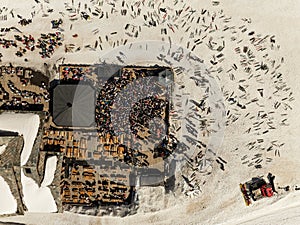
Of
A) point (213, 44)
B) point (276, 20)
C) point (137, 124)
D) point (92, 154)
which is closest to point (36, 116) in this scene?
point (92, 154)

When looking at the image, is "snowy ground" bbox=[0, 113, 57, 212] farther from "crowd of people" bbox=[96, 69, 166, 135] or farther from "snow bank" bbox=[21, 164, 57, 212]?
"crowd of people" bbox=[96, 69, 166, 135]

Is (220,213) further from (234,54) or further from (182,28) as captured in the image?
(182,28)

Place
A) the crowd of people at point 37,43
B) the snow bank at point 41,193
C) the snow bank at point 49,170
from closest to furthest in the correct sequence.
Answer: the snow bank at point 41,193 → the snow bank at point 49,170 → the crowd of people at point 37,43

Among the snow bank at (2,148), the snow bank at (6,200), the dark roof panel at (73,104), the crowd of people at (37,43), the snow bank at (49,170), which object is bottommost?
the snow bank at (6,200)

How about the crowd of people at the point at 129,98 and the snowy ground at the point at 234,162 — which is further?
the crowd of people at the point at 129,98

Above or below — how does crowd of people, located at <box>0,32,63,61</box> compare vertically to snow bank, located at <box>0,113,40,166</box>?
above

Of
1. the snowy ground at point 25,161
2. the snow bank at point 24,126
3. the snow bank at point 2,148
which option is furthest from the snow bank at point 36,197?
the snow bank at point 2,148

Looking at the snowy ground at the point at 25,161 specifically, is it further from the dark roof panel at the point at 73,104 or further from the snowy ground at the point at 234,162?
the snowy ground at the point at 234,162

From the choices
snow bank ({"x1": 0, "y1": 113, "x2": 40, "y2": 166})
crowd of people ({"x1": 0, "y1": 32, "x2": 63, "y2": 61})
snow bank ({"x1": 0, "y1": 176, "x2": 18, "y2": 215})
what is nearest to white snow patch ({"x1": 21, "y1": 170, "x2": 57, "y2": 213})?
snow bank ({"x1": 0, "y1": 176, "x2": 18, "y2": 215})
